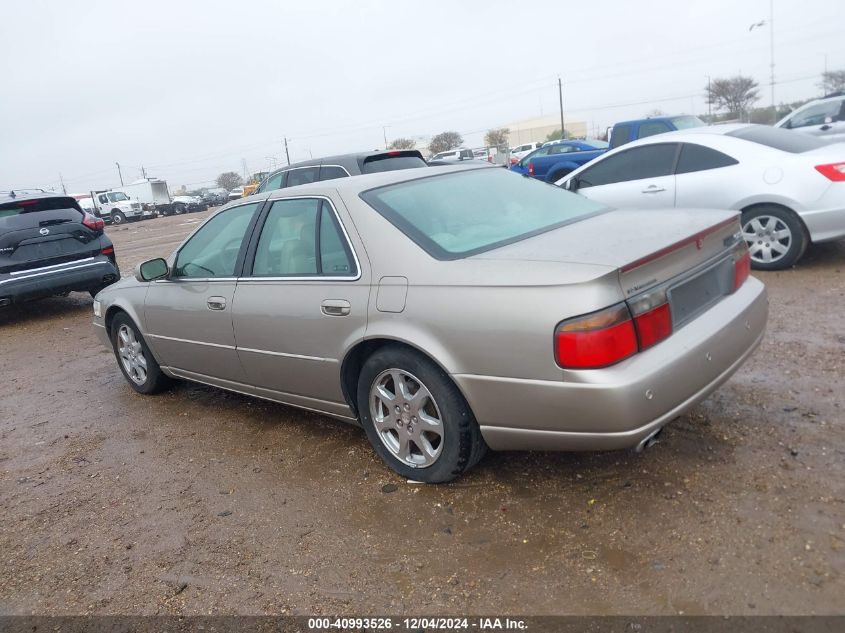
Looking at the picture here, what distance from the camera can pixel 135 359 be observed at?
17.2 feet

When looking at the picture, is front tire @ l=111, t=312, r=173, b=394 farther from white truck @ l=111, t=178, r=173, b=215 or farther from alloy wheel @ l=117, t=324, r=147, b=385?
white truck @ l=111, t=178, r=173, b=215

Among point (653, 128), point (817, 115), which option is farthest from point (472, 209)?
point (817, 115)

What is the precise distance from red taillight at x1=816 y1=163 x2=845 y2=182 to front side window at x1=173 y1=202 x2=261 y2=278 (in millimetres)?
5024

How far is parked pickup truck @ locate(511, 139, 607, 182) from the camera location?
50.2 ft

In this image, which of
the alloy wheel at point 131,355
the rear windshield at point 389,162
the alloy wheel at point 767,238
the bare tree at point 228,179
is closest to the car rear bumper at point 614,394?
the alloy wheel at point 131,355

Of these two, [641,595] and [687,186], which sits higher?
[687,186]

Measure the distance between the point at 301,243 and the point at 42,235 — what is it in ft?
20.6

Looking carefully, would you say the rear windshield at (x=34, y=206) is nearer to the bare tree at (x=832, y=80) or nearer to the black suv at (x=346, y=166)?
the black suv at (x=346, y=166)

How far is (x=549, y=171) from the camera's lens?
50.4 feet

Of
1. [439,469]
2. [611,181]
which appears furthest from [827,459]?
[611,181]

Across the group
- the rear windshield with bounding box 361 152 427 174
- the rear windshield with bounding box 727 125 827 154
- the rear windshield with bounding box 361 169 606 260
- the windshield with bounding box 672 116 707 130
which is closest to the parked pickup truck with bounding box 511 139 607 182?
the windshield with bounding box 672 116 707 130

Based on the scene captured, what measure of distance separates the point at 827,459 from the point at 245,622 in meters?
2.62

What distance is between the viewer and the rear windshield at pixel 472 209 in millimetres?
3250

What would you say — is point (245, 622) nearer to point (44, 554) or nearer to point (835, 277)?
point (44, 554)
